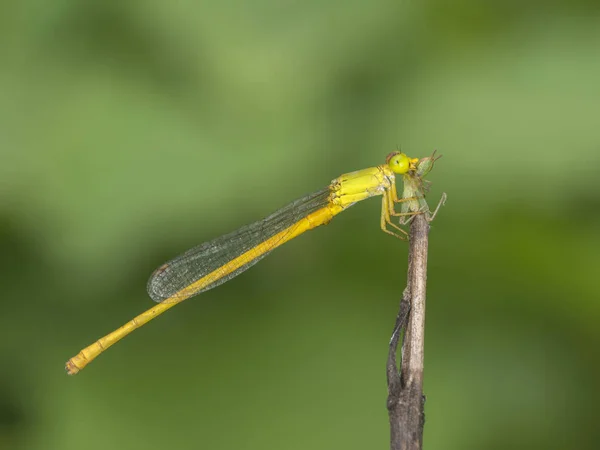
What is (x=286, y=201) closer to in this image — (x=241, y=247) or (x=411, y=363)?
(x=241, y=247)

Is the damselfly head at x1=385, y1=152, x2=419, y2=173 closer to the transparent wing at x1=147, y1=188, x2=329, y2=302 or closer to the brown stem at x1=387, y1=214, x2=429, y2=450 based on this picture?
the transparent wing at x1=147, y1=188, x2=329, y2=302

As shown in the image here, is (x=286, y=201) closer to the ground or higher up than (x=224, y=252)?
higher up

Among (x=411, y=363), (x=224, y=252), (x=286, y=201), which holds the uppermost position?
(x=286, y=201)

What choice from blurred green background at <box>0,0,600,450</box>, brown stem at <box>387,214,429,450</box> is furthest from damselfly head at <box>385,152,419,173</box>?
brown stem at <box>387,214,429,450</box>

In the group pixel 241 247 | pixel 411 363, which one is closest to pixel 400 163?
pixel 241 247

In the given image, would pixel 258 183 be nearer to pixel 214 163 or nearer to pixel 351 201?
pixel 214 163

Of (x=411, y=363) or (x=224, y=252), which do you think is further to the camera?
(x=224, y=252)

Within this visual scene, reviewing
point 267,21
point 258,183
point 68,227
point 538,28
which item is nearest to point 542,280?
point 538,28
